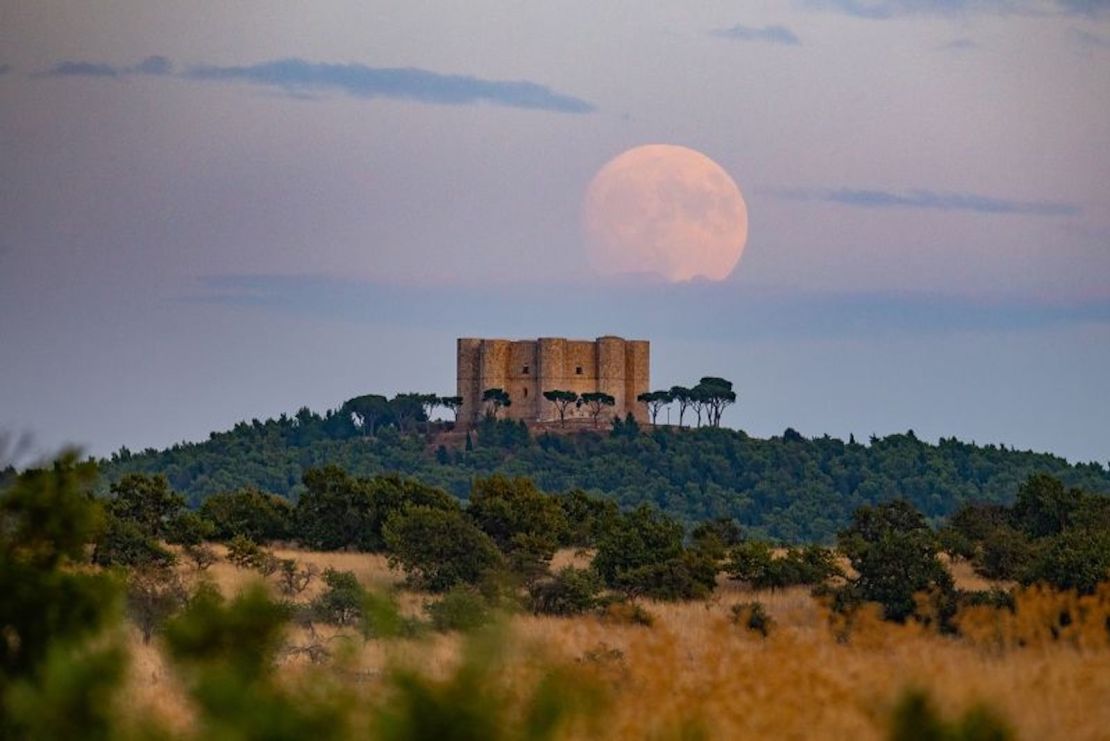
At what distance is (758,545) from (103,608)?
69.4 ft

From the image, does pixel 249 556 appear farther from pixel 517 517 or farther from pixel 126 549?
pixel 517 517

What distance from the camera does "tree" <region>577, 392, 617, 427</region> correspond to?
108938 millimetres

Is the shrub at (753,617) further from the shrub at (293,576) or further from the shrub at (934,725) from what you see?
the shrub at (934,725)

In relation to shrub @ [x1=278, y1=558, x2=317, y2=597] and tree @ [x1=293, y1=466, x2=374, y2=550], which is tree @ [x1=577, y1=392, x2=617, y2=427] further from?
shrub @ [x1=278, y1=558, x2=317, y2=597]

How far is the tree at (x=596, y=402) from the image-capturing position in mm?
108938

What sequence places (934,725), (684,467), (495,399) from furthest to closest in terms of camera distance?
(495,399), (684,467), (934,725)

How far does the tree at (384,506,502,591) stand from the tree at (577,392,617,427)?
79096 mm

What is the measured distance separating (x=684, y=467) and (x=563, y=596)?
7068 cm

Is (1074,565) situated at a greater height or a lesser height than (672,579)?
greater

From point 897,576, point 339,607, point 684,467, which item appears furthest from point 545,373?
point 339,607

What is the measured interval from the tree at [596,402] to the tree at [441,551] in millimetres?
79096

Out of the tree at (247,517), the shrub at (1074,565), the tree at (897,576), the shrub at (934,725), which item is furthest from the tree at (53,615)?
the tree at (247,517)

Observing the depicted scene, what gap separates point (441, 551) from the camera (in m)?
28.5

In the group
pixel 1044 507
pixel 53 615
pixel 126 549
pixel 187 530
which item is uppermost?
pixel 53 615
